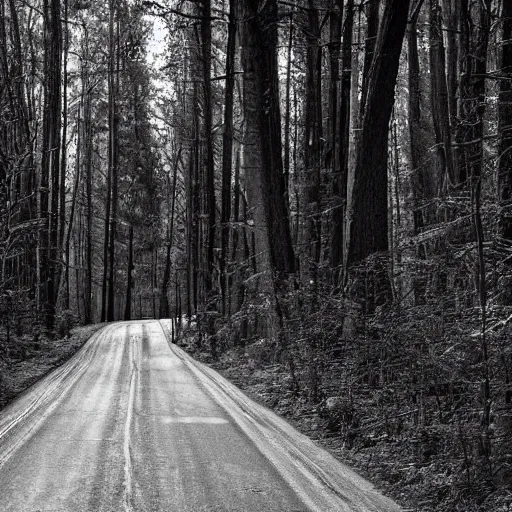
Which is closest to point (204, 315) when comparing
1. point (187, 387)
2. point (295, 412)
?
point (187, 387)

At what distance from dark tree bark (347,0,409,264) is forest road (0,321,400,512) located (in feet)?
10.5

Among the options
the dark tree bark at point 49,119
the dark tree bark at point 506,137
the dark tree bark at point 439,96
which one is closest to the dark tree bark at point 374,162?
the dark tree bark at point 439,96

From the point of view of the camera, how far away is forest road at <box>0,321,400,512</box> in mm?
5547

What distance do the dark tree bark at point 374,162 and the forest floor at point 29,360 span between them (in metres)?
6.58

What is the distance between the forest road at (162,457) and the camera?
18.2 feet

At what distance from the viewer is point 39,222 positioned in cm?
1455

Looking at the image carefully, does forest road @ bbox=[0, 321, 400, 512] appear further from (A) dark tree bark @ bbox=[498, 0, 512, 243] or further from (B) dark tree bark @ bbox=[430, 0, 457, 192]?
(B) dark tree bark @ bbox=[430, 0, 457, 192]

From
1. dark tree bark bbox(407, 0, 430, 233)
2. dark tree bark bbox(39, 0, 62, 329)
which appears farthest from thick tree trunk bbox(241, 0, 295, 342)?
dark tree bark bbox(39, 0, 62, 329)

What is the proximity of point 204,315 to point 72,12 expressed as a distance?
1451 cm

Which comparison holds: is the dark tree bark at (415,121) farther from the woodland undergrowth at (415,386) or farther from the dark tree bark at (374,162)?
the woodland undergrowth at (415,386)

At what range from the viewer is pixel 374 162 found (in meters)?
11.1

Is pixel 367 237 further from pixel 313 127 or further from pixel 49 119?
pixel 49 119

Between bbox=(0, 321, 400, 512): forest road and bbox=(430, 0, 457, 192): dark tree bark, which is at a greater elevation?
bbox=(430, 0, 457, 192): dark tree bark

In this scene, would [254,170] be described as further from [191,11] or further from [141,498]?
[191,11]
